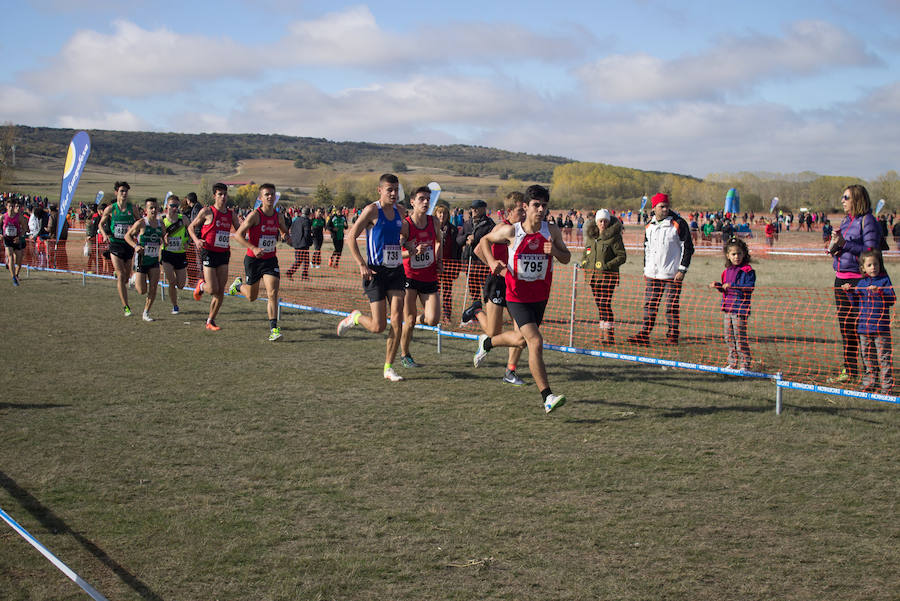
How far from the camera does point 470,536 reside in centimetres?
411

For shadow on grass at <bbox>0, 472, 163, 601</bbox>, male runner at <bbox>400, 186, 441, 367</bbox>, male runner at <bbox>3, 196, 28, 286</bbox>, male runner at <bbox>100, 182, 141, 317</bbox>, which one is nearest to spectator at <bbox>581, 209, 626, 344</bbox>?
male runner at <bbox>400, 186, 441, 367</bbox>

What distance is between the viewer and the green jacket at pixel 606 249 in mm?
10891

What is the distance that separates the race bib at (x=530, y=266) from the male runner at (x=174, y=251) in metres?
7.49

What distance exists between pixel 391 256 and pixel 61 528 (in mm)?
4520

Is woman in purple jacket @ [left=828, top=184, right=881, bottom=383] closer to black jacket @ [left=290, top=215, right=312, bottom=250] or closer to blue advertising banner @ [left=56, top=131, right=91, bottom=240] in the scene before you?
black jacket @ [left=290, top=215, right=312, bottom=250]

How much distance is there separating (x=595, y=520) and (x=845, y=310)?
553cm

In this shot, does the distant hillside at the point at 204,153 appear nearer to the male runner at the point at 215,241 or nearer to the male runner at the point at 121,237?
the male runner at the point at 121,237

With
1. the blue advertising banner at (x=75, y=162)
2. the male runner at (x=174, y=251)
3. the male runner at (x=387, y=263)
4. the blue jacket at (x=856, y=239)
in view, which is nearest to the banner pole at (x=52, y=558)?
the male runner at (x=387, y=263)

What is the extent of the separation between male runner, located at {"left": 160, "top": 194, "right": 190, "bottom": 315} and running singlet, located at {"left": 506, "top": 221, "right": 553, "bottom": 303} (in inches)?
292

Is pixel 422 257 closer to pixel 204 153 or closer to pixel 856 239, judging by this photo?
pixel 856 239

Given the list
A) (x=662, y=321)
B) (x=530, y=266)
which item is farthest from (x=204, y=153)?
(x=530, y=266)

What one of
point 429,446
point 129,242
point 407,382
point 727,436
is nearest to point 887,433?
point 727,436

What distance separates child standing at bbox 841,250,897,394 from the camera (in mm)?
7340

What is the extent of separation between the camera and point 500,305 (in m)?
7.67
